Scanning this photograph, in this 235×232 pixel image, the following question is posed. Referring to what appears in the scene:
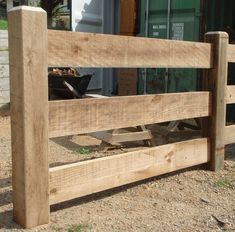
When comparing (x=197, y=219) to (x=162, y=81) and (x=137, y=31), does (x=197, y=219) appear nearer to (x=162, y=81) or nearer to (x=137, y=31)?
(x=162, y=81)

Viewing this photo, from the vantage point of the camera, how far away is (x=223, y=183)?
423 centimetres

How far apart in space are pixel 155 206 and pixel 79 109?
3.32ft

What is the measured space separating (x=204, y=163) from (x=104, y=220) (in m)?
1.65

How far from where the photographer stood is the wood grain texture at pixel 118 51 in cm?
306

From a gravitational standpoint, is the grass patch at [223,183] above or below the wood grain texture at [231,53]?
below

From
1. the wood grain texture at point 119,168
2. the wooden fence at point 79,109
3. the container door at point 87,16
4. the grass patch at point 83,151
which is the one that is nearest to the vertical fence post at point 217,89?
the wooden fence at point 79,109

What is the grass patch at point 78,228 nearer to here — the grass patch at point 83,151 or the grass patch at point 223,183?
the grass patch at point 223,183

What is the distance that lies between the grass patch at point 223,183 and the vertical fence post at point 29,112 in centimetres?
176

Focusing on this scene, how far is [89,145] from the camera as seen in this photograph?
580cm

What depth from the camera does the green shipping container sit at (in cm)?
697

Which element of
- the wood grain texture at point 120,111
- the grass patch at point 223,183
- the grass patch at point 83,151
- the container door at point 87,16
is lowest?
the grass patch at point 223,183

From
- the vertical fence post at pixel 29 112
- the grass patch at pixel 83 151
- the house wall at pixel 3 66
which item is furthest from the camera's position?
the house wall at pixel 3 66

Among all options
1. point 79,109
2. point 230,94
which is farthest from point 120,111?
point 230,94

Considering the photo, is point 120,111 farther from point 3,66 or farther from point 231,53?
point 3,66
